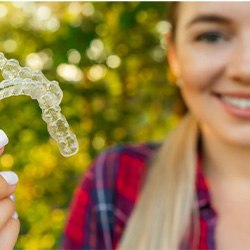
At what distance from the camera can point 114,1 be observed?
5.40 feet

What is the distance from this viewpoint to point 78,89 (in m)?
1.76

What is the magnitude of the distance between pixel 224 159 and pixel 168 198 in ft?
0.45

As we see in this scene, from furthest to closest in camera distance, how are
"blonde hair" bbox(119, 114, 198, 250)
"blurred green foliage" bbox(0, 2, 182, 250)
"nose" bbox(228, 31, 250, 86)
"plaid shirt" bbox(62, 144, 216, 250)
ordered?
"blurred green foliage" bbox(0, 2, 182, 250), "plaid shirt" bbox(62, 144, 216, 250), "blonde hair" bbox(119, 114, 198, 250), "nose" bbox(228, 31, 250, 86)

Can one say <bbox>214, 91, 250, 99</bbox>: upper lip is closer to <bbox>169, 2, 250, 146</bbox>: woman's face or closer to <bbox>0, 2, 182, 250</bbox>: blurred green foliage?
<bbox>169, 2, 250, 146</bbox>: woman's face

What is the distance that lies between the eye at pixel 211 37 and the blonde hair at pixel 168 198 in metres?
0.25

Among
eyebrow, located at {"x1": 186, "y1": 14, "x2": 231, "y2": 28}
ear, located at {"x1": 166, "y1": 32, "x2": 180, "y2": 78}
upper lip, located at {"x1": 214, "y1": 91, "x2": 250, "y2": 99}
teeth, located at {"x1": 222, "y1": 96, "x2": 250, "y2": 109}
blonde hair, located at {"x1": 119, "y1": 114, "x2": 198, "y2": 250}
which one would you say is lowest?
blonde hair, located at {"x1": 119, "y1": 114, "x2": 198, "y2": 250}

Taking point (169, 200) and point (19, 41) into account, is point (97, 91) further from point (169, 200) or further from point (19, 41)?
point (169, 200)

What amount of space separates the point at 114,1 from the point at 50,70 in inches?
8.8

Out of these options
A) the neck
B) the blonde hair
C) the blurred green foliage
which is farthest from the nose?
the blurred green foliage

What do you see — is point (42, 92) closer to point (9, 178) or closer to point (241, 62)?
point (9, 178)

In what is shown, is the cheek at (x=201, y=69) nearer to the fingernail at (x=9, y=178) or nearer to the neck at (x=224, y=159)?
the neck at (x=224, y=159)

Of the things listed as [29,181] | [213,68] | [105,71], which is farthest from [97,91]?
[213,68]

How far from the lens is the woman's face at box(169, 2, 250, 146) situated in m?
1.19

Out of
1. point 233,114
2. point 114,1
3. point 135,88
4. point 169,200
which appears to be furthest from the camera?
point 135,88
